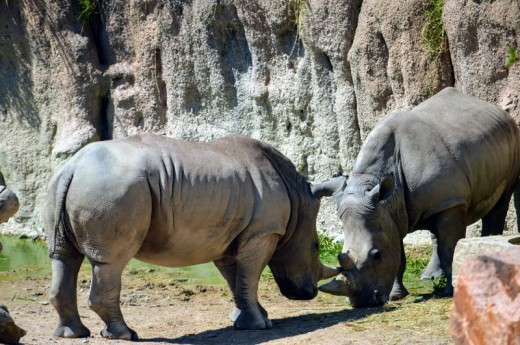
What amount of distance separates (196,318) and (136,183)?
6.40ft

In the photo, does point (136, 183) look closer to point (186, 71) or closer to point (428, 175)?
point (428, 175)

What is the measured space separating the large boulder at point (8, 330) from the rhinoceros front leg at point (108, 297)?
40.0 inches

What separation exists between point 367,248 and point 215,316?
1.52m

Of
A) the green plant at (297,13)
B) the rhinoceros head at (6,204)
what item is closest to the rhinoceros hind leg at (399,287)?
the rhinoceros head at (6,204)

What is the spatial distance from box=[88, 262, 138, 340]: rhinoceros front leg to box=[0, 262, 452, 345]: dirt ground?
139 millimetres

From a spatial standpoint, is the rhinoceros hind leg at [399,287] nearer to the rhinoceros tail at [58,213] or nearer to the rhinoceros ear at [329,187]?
the rhinoceros ear at [329,187]

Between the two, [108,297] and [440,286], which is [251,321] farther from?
[440,286]

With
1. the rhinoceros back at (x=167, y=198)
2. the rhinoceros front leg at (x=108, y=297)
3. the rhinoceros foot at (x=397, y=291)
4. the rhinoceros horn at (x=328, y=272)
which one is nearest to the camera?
the rhinoceros back at (x=167, y=198)

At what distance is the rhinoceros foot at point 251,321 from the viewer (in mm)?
9102

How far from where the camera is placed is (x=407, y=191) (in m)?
9.92

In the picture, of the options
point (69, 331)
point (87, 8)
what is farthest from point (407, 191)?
point (87, 8)

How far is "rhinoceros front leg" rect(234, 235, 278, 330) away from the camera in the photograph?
915 cm

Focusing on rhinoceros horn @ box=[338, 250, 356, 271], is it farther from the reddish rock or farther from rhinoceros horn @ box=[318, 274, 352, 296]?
the reddish rock

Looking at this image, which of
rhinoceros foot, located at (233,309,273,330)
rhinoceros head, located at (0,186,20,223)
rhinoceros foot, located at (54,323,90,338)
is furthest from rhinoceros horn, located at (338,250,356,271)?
rhinoceros head, located at (0,186,20,223)
